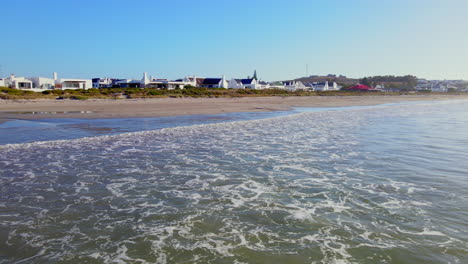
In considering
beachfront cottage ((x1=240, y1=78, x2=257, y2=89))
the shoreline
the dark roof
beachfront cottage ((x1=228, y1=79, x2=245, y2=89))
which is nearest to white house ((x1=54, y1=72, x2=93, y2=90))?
the dark roof

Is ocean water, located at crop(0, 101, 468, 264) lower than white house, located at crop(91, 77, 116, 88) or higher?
lower

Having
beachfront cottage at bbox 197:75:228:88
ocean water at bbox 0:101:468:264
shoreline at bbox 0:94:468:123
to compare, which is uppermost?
beachfront cottage at bbox 197:75:228:88

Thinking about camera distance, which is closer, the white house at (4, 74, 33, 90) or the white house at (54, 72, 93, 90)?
the white house at (4, 74, 33, 90)

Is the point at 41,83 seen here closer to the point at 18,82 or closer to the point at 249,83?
the point at 18,82

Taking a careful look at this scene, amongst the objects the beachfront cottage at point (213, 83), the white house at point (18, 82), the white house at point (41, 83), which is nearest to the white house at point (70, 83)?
the white house at point (41, 83)

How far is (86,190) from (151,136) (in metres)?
7.98

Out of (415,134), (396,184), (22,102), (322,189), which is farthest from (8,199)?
(22,102)

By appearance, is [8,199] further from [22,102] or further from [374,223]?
[22,102]

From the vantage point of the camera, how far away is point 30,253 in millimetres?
4516

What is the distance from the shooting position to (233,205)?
21.1ft

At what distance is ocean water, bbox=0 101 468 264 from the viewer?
464cm

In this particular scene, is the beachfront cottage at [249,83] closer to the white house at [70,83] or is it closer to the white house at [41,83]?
the white house at [70,83]

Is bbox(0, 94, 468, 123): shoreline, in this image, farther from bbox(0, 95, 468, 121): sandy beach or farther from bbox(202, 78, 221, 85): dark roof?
bbox(202, 78, 221, 85): dark roof

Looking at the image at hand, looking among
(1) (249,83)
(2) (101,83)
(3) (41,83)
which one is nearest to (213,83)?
(1) (249,83)
